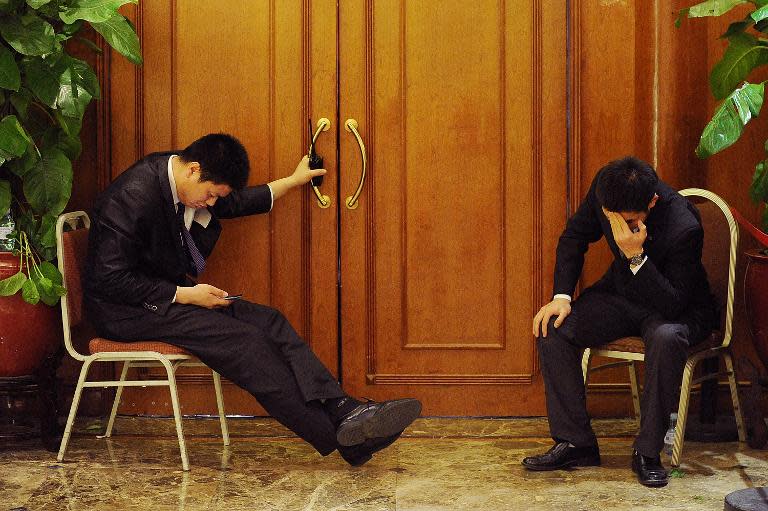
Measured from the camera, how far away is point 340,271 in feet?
14.6

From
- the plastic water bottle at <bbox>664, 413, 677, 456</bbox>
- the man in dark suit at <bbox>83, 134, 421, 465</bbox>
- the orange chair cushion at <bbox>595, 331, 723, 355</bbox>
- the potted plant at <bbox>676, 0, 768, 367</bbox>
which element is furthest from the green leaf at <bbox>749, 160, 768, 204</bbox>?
the man in dark suit at <bbox>83, 134, 421, 465</bbox>

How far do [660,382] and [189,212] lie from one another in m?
1.82

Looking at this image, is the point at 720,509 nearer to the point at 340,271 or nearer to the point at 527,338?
the point at 527,338

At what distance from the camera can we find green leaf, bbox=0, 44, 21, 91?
3715mm

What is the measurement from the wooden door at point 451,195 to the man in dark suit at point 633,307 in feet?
1.61

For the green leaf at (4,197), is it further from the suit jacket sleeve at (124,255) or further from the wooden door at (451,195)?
the wooden door at (451,195)

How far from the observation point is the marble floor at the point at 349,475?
11.1ft

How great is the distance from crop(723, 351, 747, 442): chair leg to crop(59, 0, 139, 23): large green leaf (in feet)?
8.44

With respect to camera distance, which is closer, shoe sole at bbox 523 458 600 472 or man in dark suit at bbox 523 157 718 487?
man in dark suit at bbox 523 157 718 487

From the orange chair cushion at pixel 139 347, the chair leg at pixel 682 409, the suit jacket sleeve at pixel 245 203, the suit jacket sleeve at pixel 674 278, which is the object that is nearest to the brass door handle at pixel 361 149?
the suit jacket sleeve at pixel 245 203

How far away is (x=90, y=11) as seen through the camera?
375 cm

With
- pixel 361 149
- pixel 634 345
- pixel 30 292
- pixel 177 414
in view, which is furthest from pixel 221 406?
pixel 634 345

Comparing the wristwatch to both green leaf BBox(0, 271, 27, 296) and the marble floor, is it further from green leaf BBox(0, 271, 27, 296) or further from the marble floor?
green leaf BBox(0, 271, 27, 296)

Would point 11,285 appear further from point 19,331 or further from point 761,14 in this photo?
point 761,14
